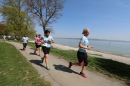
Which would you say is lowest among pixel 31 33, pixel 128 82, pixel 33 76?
pixel 128 82

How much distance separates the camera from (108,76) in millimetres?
5438

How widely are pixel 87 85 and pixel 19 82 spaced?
2.40 m

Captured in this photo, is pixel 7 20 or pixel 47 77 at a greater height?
pixel 7 20

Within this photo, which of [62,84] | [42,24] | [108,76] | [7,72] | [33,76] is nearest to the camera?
[62,84]

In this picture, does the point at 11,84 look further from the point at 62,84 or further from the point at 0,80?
the point at 62,84

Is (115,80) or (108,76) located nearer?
(115,80)

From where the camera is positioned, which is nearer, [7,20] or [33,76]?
[33,76]

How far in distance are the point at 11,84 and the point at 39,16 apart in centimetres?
1828

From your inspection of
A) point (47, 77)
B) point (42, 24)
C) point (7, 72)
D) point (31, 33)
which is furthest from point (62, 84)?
point (31, 33)

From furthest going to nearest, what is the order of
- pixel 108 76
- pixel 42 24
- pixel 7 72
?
pixel 42 24 → pixel 108 76 → pixel 7 72

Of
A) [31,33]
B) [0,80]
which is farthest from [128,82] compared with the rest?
[31,33]

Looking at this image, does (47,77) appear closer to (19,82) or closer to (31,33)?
(19,82)

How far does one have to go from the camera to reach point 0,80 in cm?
415

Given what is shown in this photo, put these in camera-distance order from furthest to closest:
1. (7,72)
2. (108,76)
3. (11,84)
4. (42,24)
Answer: (42,24) < (108,76) < (7,72) < (11,84)
